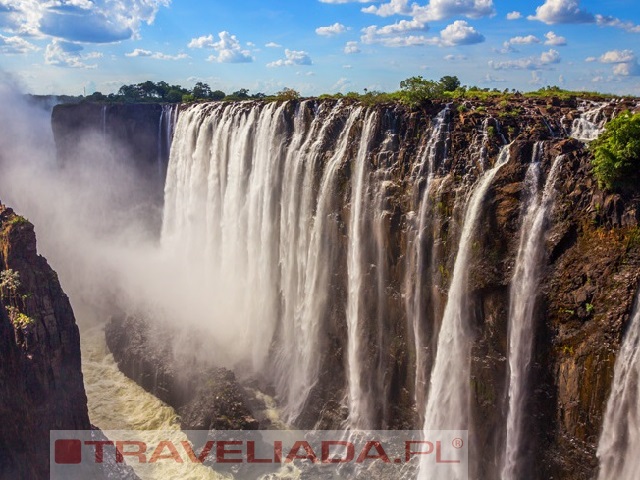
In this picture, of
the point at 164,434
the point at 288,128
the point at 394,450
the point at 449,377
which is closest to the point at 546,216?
the point at 449,377

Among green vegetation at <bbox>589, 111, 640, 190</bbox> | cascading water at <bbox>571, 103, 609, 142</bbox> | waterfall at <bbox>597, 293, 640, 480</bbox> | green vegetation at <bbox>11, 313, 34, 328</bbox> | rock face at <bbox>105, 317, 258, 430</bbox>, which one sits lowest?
rock face at <bbox>105, 317, 258, 430</bbox>

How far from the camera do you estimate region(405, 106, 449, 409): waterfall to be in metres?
17.9

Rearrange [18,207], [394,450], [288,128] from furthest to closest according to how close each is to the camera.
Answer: [18,207] < [288,128] < [394,450]

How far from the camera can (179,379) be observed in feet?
76.3

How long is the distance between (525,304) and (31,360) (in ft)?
45.1

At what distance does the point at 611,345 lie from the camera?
13367mm

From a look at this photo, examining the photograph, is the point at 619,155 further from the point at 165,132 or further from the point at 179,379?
the point at 165,132

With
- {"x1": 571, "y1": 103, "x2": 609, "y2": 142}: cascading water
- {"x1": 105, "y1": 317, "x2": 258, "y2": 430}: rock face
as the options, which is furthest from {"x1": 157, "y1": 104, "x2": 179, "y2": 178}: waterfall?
{"x1": 571, "y1": 103, "x2": 609, "y2": 142}: cascading water

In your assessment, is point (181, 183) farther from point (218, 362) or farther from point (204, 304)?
point (218, 362)

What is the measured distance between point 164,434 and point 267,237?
9.06m

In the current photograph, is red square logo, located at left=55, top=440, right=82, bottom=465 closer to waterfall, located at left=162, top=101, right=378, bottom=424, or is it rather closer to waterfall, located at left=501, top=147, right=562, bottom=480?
waterfall, located at left=162, top=101, right=378, bottom=424

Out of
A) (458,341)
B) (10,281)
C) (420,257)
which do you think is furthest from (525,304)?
(10,281)

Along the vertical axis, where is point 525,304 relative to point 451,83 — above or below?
below

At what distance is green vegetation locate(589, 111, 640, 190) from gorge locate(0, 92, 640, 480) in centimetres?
46
